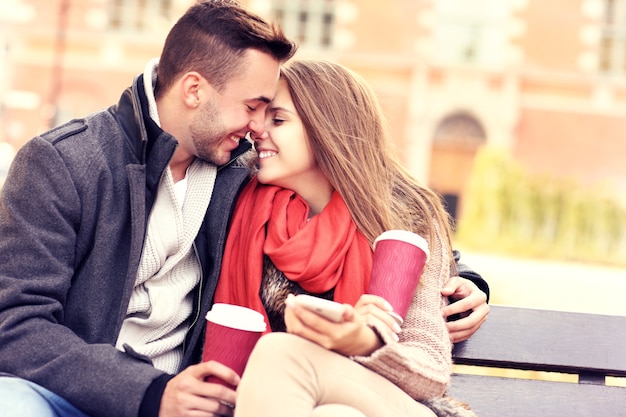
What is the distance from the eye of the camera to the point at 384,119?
252 centimetres

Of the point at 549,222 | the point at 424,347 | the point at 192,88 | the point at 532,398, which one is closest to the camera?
the point at 424,347

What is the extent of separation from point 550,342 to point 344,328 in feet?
3.47

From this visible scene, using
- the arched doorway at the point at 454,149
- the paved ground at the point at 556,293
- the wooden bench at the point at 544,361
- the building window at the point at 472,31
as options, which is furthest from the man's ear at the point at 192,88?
the building window at the point at 472,31

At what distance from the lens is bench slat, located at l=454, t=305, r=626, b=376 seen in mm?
2506

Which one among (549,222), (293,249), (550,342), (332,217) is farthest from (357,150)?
(549,222)

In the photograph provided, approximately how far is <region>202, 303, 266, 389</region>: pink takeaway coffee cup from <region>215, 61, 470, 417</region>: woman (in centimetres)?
27

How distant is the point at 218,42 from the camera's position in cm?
239

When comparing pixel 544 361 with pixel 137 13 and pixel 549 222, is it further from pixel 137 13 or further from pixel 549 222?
pixel 137 13

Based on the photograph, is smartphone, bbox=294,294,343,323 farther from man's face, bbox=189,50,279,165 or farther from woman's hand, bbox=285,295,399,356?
man's face, bbox=189,50,279,165

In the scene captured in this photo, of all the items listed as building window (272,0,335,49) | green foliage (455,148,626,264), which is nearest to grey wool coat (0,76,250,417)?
green foliage (455,148,626,264)

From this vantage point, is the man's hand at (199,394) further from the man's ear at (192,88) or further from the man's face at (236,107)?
the man's ear at (192,88)

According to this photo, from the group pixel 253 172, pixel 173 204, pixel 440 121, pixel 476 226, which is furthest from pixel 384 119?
pixel 440 121

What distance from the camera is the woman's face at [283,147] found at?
2.38 m

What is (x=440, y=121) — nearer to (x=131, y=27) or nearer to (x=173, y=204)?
(x=131, y=27)
